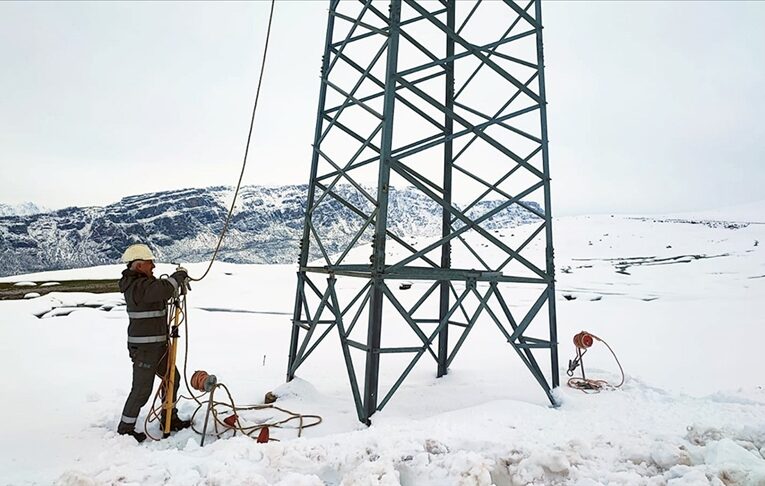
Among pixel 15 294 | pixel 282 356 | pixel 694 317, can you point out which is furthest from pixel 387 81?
pixel 15 294

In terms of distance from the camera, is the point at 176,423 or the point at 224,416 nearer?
the point at 176,423

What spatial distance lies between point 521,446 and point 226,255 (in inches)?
2845

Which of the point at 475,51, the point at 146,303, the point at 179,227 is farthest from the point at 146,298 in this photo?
the point at 179,227

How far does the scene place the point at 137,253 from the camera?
5.12m

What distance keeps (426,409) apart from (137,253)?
12.4 feet

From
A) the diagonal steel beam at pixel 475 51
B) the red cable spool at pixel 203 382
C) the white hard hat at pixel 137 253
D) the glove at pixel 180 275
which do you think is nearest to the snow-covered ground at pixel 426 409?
the red cable spool at pixel 203 382

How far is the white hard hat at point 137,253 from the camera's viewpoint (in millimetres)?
5079

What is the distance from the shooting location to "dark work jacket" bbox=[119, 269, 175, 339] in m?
4.89

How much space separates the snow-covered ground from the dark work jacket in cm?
107

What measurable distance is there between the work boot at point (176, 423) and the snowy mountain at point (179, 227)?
63.8m

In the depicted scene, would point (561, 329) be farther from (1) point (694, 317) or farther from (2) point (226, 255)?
(2) point (226, 255)

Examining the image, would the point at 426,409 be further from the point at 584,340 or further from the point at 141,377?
the point at 141,377

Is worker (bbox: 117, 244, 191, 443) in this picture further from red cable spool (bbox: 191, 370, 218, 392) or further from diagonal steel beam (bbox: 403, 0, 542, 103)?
diagonal steel beam (bbox: 403, 0, 542, 103)

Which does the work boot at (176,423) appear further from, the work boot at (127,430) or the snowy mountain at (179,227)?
the snowy mountain at (179,227)
